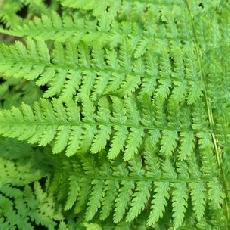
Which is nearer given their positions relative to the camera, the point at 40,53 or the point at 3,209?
the point at 40,53

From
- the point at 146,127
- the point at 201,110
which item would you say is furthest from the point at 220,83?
the point at 146,127

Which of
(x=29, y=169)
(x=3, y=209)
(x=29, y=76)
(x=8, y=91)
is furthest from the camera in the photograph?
(x=8, y=91)

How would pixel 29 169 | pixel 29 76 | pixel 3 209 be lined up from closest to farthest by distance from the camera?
pixel 29 76
pixel 3 209
pixel 29 169

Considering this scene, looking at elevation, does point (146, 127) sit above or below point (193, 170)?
above

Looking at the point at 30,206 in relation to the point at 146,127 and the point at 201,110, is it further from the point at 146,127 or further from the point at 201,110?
the point at 201,110

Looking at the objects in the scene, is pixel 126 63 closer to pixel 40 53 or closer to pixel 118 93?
pixel 118 93

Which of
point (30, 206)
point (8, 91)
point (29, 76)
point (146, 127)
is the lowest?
point (30, 206)
